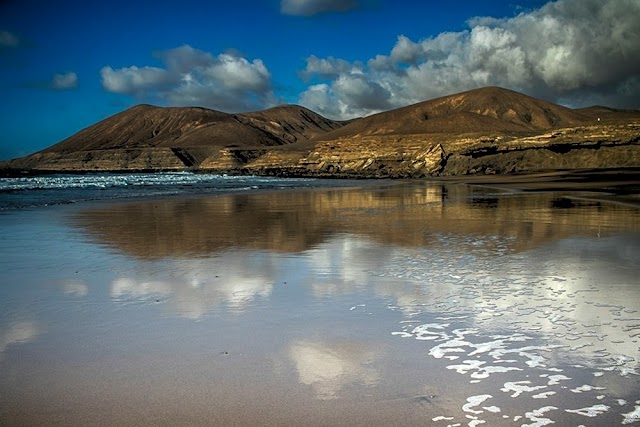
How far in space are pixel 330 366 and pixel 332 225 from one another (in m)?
12.1

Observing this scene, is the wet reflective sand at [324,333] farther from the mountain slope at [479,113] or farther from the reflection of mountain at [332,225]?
the mountain slope at [479,113]

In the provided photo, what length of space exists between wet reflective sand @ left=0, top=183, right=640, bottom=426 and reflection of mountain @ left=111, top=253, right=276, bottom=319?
2.1 inches

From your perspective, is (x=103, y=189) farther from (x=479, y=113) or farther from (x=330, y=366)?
(x=479, y=113)

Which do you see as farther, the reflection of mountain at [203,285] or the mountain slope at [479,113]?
the mountain slope at [479,113]

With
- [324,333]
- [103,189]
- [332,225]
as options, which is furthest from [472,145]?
[324,333]

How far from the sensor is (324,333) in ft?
19.7

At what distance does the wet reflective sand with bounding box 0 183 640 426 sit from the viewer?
422cm

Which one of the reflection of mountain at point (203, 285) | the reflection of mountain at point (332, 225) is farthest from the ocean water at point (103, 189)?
the reflection of mountain at point (203, 285)

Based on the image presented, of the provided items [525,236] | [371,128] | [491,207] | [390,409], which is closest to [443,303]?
[390,409]

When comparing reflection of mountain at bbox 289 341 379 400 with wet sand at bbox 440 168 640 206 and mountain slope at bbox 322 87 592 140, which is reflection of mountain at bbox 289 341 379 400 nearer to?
wet sand at bbox 440 168 640 206

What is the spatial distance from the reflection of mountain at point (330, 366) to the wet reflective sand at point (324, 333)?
21 mm

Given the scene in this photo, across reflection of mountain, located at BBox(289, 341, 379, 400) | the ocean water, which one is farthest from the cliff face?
reflection of mountain, located at BBox(289, 341, 379, 400)

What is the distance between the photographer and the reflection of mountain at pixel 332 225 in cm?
1306

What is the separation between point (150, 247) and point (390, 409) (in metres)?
9.69
